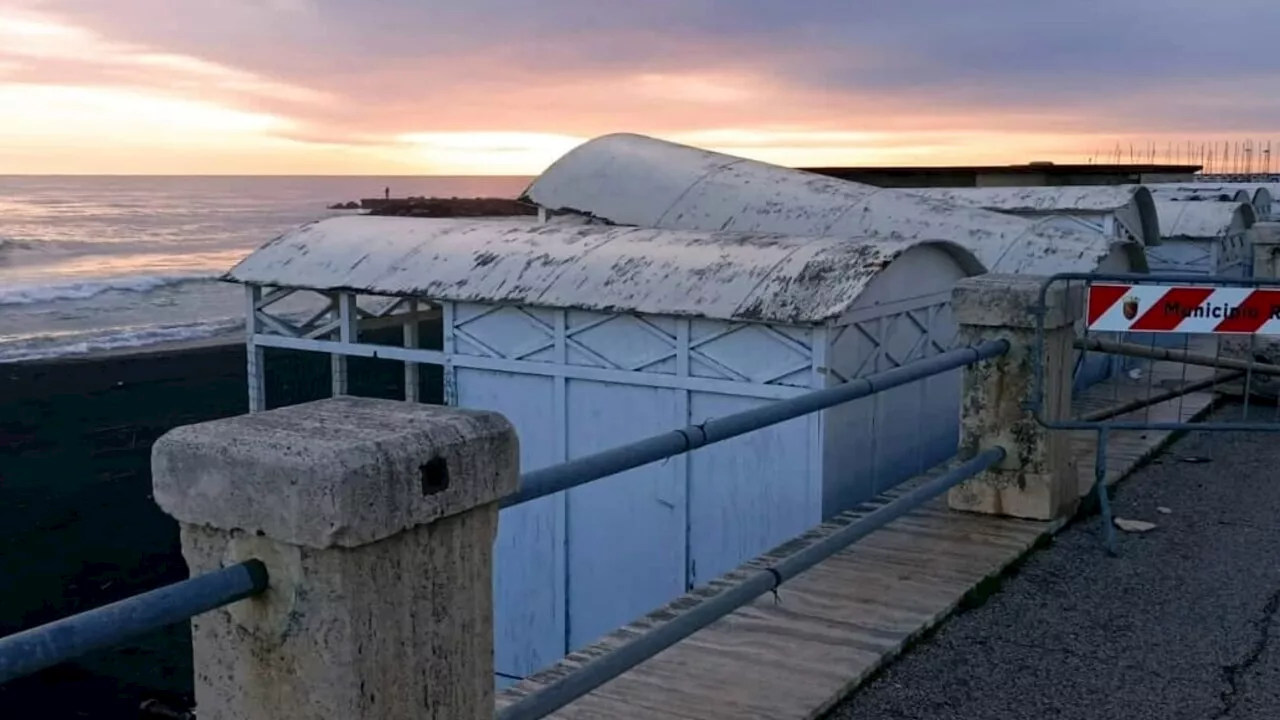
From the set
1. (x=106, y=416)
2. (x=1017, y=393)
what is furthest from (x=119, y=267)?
(x=1017, y=393)

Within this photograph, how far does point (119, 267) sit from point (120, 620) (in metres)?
66.3

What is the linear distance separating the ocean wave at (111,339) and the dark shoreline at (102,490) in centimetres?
237

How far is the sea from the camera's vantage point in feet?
135

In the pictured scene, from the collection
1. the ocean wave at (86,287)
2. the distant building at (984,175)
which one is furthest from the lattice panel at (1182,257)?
the ocean wave at (86,287)

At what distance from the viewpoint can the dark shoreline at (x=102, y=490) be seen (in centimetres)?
1421

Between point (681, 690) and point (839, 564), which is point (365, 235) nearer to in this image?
point (839, 564)

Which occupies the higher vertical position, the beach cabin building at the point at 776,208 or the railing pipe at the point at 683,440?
the beach cabin building at the point at 776,208

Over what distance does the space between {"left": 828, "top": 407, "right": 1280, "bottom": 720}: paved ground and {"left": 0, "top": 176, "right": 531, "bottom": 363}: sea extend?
111ft

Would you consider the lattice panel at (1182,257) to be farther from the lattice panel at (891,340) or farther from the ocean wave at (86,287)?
the ocean wave at (86,287)

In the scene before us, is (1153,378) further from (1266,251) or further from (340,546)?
(340,546)

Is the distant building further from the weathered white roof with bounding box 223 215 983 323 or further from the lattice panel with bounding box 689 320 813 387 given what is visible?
the lattice panel with bounding box 689 320 813 387

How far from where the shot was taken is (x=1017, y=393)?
7.64 m

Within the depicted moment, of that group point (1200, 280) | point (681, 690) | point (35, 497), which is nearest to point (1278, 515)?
point (1200, 280)

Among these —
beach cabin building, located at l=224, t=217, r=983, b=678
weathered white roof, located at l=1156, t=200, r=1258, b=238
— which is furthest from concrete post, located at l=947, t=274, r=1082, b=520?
weathered white roof, located at l=1156, t=200, r=1258, b=238
